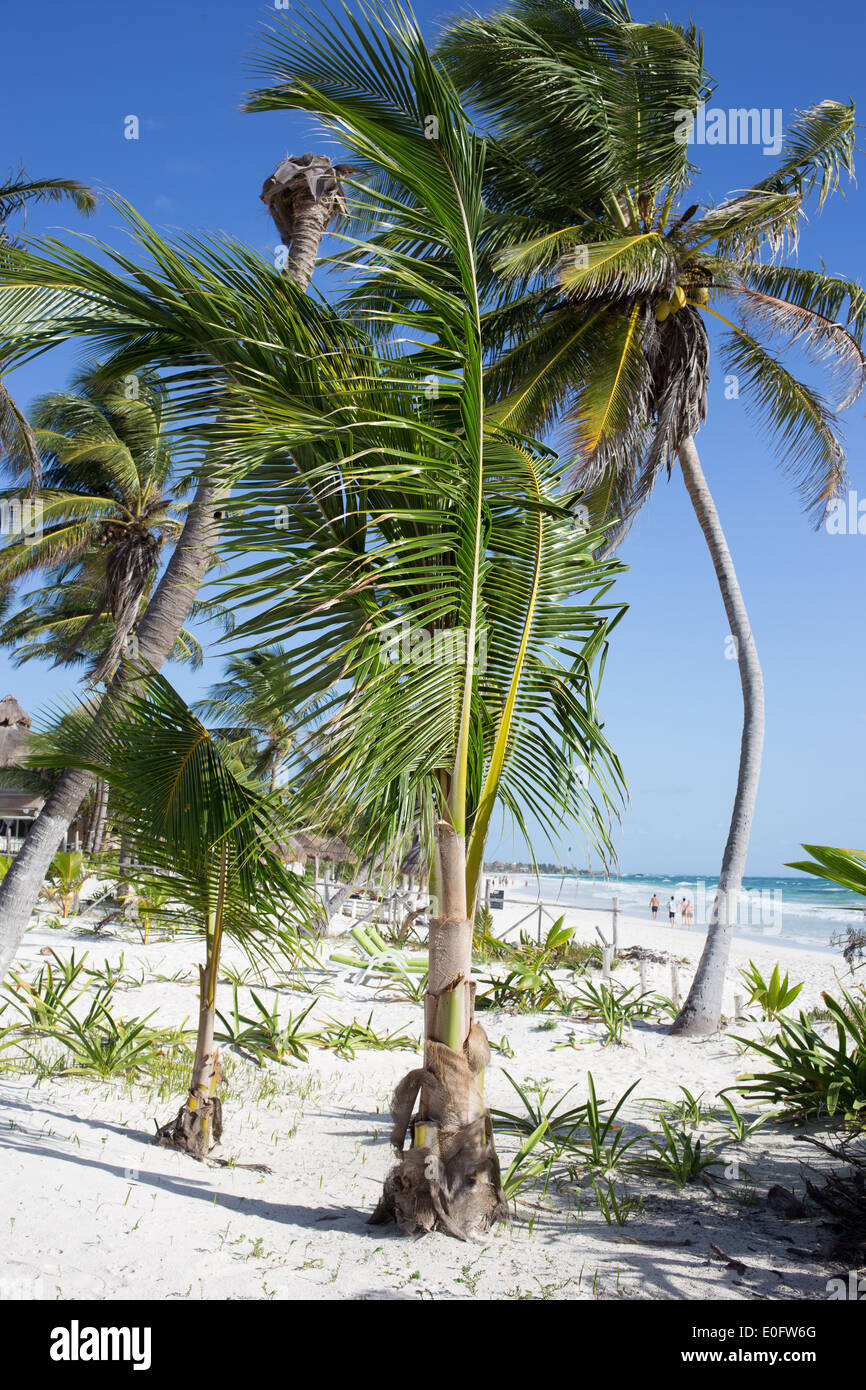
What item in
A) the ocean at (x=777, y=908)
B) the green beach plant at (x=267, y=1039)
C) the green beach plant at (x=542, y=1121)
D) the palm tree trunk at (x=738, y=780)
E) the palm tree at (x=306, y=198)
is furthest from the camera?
the ocean at (x=777, y=908)

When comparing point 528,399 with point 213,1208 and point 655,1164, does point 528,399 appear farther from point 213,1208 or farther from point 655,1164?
point 213,1208

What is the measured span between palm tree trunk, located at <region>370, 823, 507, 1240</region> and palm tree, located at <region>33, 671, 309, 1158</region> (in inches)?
38.7

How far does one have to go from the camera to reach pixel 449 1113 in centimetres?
338

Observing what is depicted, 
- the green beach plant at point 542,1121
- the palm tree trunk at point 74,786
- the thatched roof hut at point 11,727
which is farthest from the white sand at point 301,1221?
the thatched roof hut at point 11,727

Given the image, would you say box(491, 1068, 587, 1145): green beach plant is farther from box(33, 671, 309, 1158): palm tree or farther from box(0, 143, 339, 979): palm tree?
box(0, 143, 339, 979): palm tree

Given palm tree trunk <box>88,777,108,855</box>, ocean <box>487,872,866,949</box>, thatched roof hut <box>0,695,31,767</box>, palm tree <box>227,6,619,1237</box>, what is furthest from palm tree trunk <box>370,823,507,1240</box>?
thatched roof hut <box>0,695,31,767</box>

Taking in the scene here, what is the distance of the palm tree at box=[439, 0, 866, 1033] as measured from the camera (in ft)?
28.0

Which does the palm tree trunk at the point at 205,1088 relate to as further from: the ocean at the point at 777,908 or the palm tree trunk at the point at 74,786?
the ocean at the point at 777,908

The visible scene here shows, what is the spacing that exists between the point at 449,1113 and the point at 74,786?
13.8 feet

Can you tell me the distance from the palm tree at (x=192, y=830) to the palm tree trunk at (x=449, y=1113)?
0.98m

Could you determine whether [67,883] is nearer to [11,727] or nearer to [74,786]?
[74,786]

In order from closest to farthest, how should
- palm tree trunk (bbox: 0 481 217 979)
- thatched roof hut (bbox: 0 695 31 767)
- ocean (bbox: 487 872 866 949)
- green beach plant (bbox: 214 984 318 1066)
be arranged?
palm tree trunk (bbox: 0 481 217 979) < green beach plant (bbox: 214 984 318 1066) < thatched roof hut (bbox: 0 695 31 767) < ocean (bbox: 487 872 866 949)

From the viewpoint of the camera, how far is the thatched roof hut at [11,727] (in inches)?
1079

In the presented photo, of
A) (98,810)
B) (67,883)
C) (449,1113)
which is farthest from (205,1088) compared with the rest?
(98,810)
